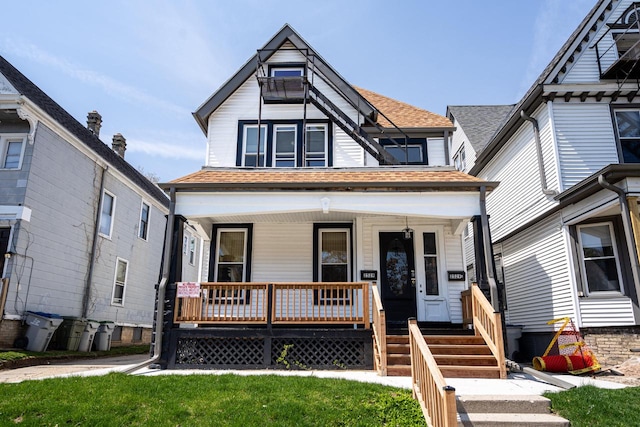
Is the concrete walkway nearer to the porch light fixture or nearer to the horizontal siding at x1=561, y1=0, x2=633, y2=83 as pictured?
the porch light fixture

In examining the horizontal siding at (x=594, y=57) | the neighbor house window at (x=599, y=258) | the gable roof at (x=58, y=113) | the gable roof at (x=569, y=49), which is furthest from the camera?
the gable roof at (x=58, y=113)

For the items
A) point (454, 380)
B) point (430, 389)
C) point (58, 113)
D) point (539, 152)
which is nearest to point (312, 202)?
point (454, 380)

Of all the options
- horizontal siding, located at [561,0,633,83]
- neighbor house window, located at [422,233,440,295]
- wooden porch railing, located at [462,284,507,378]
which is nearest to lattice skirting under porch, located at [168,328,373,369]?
wooden porch railing, located at [462,284,507,378]

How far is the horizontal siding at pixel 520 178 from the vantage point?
39.7 feet

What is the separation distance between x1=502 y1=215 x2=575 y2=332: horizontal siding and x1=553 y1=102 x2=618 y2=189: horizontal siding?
139 centimetres

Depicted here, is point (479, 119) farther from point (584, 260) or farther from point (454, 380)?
point (454, 380)

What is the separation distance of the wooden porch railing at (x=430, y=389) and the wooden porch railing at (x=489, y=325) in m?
1.95

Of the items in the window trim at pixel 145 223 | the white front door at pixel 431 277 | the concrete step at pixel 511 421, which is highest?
the window trim at pixel 145 223

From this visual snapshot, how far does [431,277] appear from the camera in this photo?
11352 mm

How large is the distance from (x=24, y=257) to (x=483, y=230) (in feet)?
37.2

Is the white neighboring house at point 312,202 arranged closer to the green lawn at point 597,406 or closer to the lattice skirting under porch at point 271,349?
the lattice skirting under porch at point 271,349

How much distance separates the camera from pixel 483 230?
360 inches

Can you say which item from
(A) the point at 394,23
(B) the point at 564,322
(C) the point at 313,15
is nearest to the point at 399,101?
(A) the point at 394,23

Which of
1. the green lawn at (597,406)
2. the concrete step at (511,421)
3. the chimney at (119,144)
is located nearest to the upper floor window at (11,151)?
the chimney at (119,144)
